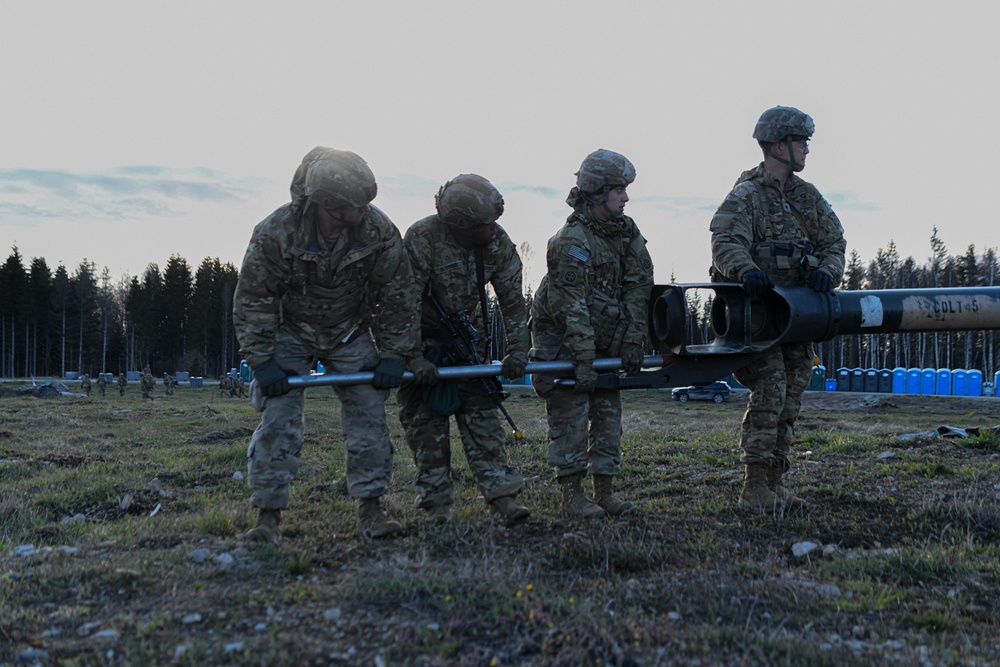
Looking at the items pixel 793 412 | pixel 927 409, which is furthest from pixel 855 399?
pixel 793 412

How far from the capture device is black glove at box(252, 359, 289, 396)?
15.9ft

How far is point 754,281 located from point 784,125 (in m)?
1.36

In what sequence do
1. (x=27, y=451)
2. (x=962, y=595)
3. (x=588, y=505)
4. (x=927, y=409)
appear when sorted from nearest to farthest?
(x=962, y=595)
(x=588, y=505)
(x=27, y=451)
(x=927, y=409)

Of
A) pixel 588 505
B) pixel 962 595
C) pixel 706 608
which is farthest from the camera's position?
pixel 588 505

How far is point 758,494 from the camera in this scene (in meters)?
5.77

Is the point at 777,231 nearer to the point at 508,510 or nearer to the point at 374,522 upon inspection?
the point at 508,510

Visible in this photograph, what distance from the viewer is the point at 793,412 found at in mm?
6164

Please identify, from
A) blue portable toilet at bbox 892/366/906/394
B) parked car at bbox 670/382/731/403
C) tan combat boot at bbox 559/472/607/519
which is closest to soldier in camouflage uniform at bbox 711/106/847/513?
tan combat boot at bbox 559/472/607/519

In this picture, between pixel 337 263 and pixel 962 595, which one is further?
pixel 337 263

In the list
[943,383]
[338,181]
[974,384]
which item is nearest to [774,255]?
[338,181]

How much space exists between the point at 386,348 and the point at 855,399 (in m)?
33.8

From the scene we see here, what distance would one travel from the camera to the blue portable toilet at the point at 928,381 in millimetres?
39562

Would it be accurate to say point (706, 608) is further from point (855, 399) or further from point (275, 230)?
point (855, 399)

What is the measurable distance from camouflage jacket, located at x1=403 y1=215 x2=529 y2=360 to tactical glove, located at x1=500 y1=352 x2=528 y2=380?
17 cm
